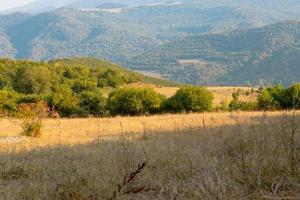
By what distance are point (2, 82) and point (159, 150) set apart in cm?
6651

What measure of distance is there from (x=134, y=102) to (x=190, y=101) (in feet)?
13.1

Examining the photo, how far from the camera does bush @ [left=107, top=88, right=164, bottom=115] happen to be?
118ft

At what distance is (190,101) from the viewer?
35.4m

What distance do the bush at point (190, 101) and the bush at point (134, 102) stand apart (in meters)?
1.28

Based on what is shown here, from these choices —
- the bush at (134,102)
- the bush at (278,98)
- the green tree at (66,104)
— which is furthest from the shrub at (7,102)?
the bush at (278,98)

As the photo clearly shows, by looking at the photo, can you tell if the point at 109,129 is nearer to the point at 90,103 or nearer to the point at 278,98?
the point at 278,98

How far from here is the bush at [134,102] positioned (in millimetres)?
36062

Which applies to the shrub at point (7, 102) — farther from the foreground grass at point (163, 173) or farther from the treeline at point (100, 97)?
the foreground grass at point (163, 173)

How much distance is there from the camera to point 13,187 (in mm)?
5734

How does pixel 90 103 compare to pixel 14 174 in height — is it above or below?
below

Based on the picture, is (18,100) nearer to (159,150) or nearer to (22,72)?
(22,72)

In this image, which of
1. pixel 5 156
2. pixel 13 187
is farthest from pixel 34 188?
pixel 5 156

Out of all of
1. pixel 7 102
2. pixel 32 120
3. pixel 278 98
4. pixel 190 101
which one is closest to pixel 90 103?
pixel 7 102

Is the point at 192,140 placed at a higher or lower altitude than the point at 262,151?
lower
